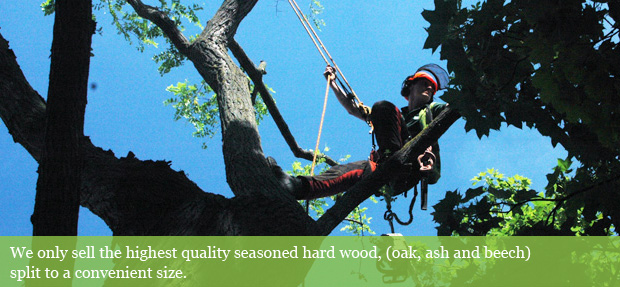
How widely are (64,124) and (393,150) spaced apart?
2.59 m

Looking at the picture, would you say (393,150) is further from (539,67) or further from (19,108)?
(19,108)

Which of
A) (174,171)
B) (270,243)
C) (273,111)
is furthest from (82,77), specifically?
(273,111)

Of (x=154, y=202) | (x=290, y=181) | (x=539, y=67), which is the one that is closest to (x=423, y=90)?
(x=290, y=181)

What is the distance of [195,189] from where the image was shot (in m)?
2.65

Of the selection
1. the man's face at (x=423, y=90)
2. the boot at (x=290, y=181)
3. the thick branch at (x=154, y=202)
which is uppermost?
the man's face at (x=423, y=90)

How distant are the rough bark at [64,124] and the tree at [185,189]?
1.17 feet

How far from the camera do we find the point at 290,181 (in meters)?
3.61

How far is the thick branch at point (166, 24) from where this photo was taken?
4.59 m

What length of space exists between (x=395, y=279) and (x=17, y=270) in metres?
2.23

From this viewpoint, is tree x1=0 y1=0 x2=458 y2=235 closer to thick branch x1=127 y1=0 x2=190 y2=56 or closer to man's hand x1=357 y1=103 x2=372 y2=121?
thick branch x1=127 y1=0 x2=190 y2=56

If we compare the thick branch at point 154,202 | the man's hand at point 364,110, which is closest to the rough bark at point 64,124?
the thick branch at point 154,202

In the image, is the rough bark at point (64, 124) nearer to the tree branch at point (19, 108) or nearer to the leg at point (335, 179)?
the tree branch at point (19, 108)

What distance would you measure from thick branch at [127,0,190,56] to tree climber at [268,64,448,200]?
1.80m

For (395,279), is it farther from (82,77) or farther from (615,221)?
(82,77)
